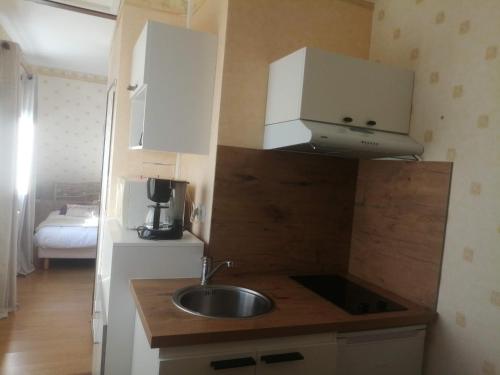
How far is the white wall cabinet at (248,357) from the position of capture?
122cm

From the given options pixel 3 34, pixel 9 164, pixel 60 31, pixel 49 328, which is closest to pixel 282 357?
pixel 49 328

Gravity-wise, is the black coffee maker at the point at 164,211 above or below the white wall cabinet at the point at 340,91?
below

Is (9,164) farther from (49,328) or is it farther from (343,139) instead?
(343,139)

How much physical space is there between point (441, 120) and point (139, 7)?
202 centimetres

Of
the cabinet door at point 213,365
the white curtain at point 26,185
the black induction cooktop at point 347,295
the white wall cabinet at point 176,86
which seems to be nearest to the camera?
the cabinet door at point 213,365

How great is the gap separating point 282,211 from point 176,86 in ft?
2.76

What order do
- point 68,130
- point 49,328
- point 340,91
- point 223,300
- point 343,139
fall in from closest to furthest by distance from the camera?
point 343,139, point 340,91, point 223,300, point 49,328, point 68,130

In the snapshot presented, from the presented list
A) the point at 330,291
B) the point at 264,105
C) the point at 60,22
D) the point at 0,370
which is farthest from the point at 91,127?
the point at 330,291

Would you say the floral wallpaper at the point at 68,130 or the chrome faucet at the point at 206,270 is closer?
the chrome faucet at the point at 206,270

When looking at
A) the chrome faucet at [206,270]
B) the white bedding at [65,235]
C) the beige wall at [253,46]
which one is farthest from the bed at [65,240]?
the chrome faucet at [206,270]

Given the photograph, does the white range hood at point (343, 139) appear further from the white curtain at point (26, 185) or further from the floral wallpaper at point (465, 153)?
the white curtain at point (26, 185)

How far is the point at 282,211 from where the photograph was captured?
199cm

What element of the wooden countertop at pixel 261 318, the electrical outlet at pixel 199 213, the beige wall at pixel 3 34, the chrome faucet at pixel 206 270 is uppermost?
the beige wall at pixel 3 34

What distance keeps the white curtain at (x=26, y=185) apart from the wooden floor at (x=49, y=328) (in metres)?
0.23
